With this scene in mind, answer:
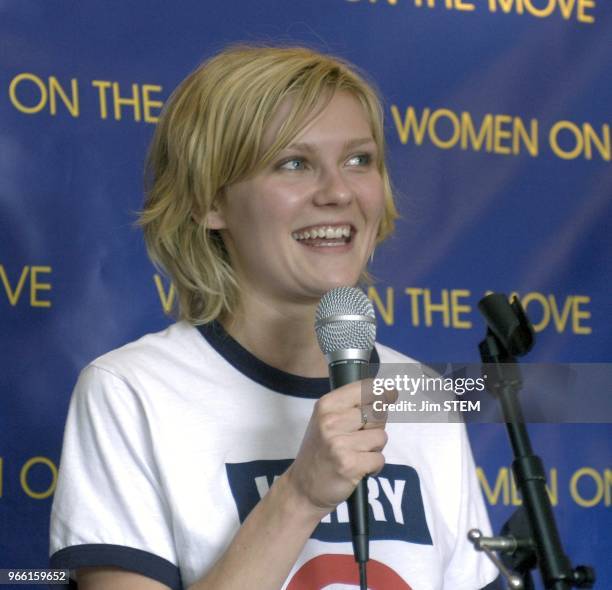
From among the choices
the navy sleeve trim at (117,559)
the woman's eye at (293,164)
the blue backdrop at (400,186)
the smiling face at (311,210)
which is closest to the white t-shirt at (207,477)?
the navy sleeve trim at (117,559)

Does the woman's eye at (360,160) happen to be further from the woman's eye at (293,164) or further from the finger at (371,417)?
the finger at (371,417)

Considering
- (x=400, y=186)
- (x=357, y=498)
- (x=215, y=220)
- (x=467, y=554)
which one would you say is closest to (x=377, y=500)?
(x=467, y=554)

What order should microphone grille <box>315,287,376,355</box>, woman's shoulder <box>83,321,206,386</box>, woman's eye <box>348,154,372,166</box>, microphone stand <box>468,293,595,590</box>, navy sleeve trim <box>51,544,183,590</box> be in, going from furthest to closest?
woman's eye <box>348,154,372,166</box> < woman's shoulder <box>83,321,206,386</box> < navy sleeve trim <box>51,544,183,590</box> < microphone grille <box>315,287,376,355</box> < microphone stand <box>468,293,595,590</box>

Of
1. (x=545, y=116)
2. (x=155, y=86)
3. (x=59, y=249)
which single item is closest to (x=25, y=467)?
(x=59, y=249)

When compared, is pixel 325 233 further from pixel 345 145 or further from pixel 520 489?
pixel 520 489

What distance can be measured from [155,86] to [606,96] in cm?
88

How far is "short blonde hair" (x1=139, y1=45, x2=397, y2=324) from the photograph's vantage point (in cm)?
156

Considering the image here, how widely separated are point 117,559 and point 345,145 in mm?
596

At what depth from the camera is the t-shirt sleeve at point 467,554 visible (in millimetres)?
1609

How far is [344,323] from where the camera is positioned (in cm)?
128

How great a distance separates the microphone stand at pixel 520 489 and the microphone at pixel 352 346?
112mm

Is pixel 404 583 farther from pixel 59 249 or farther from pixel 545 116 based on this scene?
pixel 545 116

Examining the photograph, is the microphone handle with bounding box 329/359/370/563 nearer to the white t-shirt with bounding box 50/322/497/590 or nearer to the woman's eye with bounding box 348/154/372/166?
the white t-shirt with bounding box 50/322/497/590

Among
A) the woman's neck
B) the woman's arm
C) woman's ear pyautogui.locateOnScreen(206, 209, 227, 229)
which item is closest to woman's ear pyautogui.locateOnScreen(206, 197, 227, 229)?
woman's ear pyautogui.locateOnScreen(206, 209, 227, 229)
